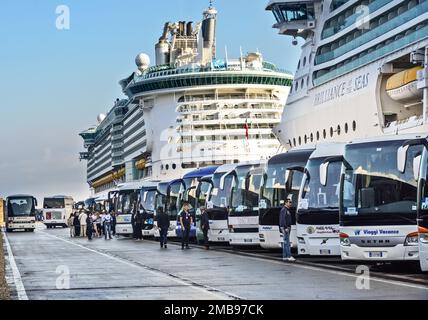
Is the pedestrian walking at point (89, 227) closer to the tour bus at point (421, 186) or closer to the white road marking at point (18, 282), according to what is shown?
the white road marking at point (18, 282)

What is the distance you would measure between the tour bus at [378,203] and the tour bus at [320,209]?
169cm

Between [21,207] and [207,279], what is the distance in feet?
169

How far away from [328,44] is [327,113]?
4.83 metres

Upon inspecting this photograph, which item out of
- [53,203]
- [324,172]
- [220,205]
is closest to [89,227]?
[220,205]

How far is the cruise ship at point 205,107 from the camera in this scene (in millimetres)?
80125

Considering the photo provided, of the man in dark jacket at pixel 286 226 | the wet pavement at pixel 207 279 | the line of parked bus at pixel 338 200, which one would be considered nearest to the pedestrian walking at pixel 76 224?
the line of parked bus at pixel 338 200

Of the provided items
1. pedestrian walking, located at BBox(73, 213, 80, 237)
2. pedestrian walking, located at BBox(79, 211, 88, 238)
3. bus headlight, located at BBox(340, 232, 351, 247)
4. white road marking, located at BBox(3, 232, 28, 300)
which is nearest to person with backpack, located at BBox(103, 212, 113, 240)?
pedestrian walking, located at BBox(79, 211, 88, 238)

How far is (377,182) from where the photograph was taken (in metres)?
17.9

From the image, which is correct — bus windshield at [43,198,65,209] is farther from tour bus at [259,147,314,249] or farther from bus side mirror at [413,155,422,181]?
bus side mirror at [413,155,422,181]

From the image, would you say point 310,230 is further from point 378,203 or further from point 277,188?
point 277,188

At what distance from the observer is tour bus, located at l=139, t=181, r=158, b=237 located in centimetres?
4159

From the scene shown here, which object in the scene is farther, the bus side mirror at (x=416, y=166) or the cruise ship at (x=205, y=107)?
the cruise ship at (x=205, y=107)

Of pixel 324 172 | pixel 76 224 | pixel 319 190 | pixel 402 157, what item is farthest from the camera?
pixel 76 224
